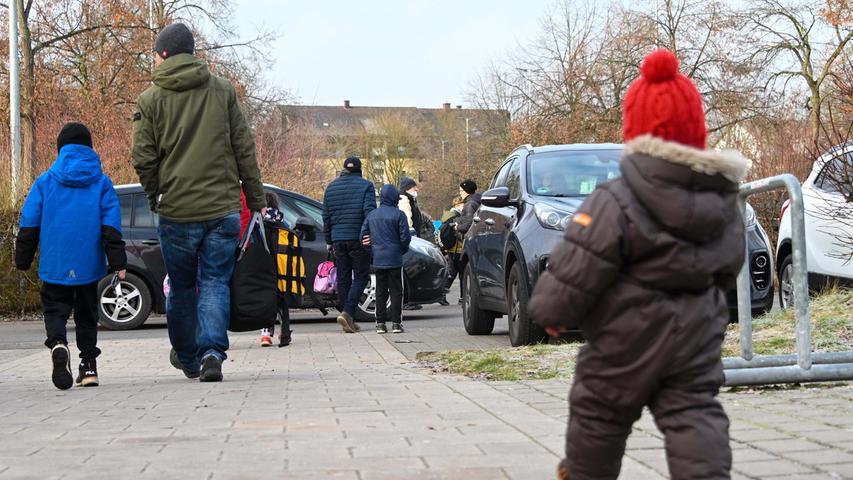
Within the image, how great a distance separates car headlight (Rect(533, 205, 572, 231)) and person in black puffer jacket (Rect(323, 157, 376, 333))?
3.68m

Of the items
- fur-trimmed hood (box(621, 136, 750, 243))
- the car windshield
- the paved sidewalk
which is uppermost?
the car windshield

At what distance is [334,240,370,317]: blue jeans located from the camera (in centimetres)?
1274

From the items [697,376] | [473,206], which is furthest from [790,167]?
[697,376]

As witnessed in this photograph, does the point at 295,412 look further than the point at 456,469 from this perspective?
Yes

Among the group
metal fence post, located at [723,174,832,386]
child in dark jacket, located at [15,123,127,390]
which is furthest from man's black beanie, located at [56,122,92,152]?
metal fence post, located at [723,174,832,386]

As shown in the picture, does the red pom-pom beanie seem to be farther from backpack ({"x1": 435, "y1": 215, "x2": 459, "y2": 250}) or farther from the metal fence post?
backpack ({"x1": 435, "y1": 215, "x2": 459, "y2": 250})

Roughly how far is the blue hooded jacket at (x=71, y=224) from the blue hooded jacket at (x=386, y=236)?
Answer: 16.5ft

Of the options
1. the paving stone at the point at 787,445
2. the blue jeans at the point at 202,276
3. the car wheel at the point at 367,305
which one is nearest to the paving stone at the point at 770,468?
the paving stone at the point at 787,445

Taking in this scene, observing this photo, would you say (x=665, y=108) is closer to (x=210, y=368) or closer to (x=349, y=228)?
(x=210, y=368)

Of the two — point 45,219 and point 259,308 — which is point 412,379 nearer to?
point 259,308

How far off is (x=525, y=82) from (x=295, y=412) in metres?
38.8

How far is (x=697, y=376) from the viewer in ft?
10.2

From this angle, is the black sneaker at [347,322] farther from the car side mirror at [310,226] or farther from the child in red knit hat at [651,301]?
the child in red knit hat at [651,301]

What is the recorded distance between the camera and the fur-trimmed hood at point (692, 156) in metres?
3.12
